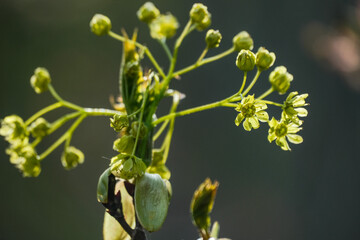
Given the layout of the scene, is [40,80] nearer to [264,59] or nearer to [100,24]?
[100,24]

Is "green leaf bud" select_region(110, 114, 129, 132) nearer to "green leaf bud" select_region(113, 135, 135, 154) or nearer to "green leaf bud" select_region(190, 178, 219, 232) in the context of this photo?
"green leaf bud" select_region(113, 135, 135, 154)

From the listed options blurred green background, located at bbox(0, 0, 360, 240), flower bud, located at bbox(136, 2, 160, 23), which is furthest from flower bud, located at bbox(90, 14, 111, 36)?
blurred green background, located at bbox(0, 0, 360, 240)

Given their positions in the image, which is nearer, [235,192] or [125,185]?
[125,185]

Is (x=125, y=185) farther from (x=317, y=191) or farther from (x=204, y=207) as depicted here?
(x=317, y=191)

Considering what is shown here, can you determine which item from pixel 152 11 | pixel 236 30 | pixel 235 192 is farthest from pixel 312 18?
pixel 152 11

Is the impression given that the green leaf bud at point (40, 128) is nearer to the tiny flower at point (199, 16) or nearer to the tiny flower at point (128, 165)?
the tiny flower at point (128, 165)

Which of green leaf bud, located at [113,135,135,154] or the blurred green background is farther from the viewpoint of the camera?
the blurred green background
